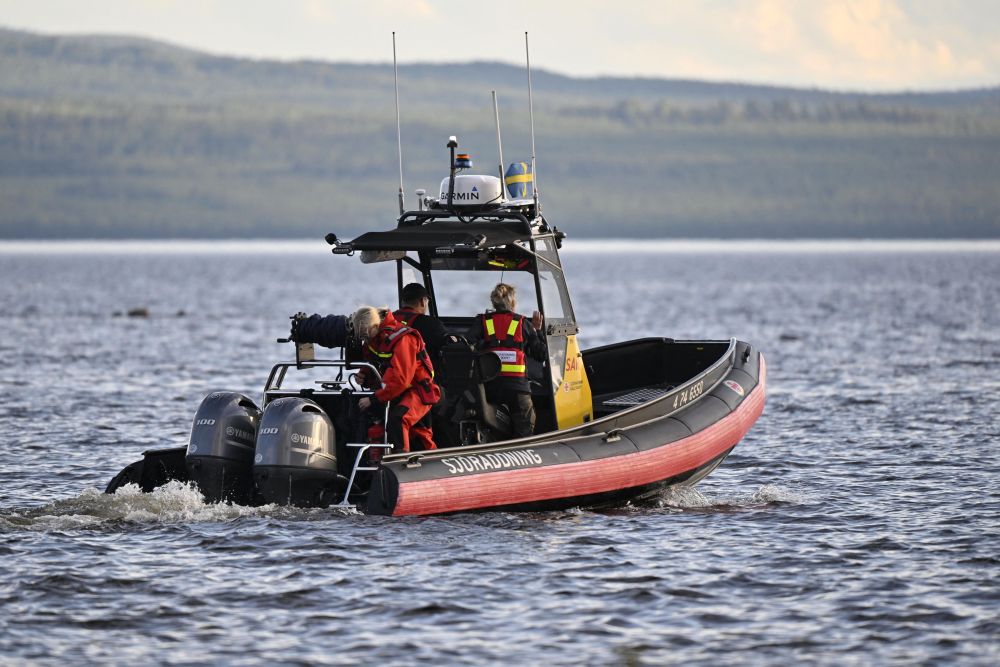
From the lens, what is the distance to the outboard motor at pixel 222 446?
38.9ft

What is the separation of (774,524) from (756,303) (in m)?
53.6

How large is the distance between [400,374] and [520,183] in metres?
2.39

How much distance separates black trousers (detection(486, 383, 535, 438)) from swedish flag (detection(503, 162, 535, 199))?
1.76 meters

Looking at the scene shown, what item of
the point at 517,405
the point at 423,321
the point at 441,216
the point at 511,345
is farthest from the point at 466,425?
the point at 441,216

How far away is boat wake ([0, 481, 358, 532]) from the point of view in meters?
12.0

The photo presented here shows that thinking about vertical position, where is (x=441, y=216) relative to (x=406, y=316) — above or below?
above

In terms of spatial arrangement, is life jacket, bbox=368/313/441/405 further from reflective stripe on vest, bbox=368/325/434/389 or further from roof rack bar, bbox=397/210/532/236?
roof rack bar, bbox=397/210/532/236

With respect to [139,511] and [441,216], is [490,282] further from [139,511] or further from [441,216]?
[139,511]

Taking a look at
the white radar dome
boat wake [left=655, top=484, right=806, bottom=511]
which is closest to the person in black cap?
the white radar dome

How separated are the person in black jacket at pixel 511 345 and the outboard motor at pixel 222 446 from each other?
1.96 metres

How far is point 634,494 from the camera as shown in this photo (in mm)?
12992

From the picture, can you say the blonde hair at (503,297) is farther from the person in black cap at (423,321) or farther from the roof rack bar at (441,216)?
the roof rack bar at (441,216)

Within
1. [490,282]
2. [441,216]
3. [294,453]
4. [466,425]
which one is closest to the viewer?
[294,453]

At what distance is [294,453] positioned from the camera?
1155 cm
